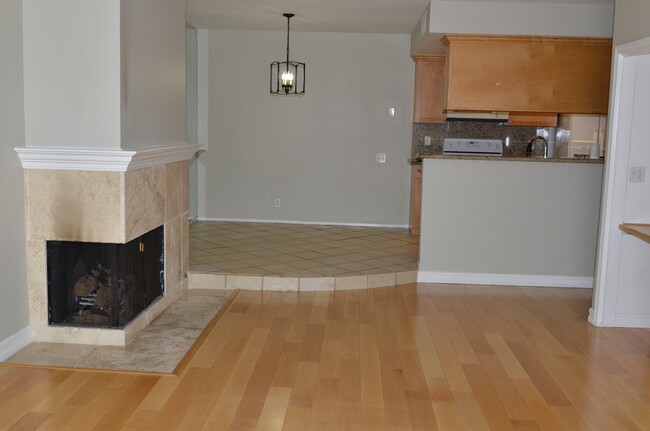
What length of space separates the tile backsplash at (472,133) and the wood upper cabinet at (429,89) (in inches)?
8.6

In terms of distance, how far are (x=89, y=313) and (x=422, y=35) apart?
408cm

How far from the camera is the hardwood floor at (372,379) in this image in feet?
10.2

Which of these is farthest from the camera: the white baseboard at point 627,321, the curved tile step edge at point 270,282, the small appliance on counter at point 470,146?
the small appliance on counter at point 470,146

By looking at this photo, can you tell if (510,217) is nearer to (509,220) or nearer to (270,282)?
(509,220)

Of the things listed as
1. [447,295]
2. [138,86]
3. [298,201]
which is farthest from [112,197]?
[298,201]

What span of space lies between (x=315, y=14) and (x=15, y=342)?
4411 millimetres

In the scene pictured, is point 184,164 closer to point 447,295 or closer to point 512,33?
point 447,295

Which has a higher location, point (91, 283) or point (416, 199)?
point (416, 199)

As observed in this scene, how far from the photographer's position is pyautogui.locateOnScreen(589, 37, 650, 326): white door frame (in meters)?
4.57

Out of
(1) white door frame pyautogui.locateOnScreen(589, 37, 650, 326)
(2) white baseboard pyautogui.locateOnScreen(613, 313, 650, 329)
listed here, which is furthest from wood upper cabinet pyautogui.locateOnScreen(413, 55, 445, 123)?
(2) white baseboard pyautogui.locateOnScreen(613, 313, 650, 329)

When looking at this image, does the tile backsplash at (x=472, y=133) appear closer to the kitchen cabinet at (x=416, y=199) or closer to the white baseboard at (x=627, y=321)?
the kitchen cabinet at (x=416, y=199)

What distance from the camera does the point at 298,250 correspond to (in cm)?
657

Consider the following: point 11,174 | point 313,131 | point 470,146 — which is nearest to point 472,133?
point 470,146

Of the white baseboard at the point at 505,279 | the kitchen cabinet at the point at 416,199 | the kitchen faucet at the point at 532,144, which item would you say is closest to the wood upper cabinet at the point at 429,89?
the kitchen cabinet at the point at 416,199
